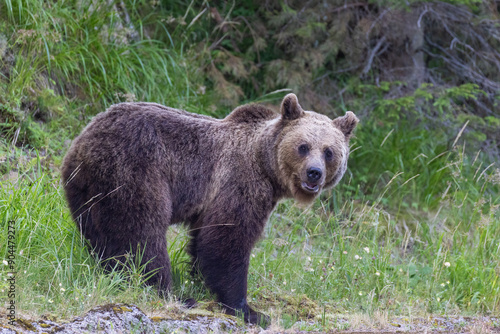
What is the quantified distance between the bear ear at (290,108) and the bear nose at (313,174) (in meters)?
0.56

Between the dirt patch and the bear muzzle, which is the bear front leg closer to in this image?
the dirt patch

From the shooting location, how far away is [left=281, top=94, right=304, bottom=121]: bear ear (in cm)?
496

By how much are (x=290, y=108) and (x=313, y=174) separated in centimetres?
63

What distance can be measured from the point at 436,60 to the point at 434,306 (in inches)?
215

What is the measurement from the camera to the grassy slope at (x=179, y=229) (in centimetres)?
463

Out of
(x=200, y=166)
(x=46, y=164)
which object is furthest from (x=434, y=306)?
(x=46, y=164)

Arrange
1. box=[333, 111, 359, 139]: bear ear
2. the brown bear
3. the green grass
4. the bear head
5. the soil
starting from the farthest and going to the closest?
box=[333, 111, 359, 139]: bear ear < the bear head < the brown bear < the green grass < the soil

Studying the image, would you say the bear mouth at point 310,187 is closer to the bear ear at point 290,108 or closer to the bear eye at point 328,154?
the bear eye at point 328,154

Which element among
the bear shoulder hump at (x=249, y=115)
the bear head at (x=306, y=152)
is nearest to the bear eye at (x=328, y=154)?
the bear head at (x=306, y=152)

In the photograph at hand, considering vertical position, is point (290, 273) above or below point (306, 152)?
below

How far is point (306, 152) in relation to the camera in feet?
15.8

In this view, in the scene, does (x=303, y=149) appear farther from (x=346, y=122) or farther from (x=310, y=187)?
(x=346, y=122)

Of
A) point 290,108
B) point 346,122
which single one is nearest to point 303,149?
point 290,108

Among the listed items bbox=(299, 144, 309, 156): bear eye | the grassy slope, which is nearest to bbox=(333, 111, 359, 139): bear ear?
bbox=(299, 144, 309, 156): bear eye
